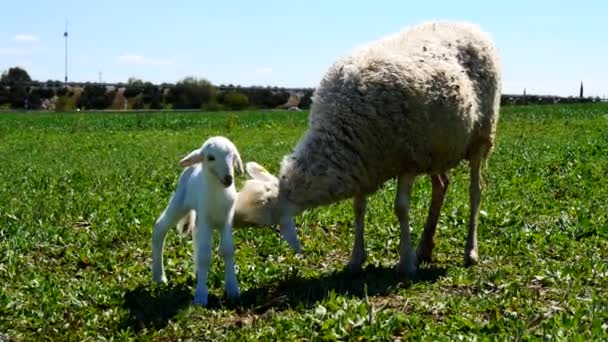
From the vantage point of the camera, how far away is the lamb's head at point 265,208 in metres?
6.81

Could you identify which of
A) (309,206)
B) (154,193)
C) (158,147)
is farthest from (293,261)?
(158,147)

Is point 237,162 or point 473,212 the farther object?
point 473,212

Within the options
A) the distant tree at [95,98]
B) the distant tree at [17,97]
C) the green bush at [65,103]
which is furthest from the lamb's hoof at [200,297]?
the distant tree at [17,97]

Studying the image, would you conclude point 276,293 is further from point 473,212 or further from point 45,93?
point 45,93

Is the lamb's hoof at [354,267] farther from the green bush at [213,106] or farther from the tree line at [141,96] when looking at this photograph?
the tree line at [141,96]

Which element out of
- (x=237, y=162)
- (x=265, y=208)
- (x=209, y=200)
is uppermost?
(x=237, y=162)

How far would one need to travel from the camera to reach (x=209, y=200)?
6340 millimetres

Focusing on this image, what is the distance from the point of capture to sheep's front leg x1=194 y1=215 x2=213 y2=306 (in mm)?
6344

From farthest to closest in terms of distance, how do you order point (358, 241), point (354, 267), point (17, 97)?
point (17, 97)
point (358, 241)
point (354, 267)

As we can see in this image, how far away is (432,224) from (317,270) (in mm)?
1258

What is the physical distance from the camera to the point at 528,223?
9.71 meters

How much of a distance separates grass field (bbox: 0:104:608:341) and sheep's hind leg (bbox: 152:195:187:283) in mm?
122

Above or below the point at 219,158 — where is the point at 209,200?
below

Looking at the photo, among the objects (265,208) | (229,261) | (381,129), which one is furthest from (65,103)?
(229,261)
